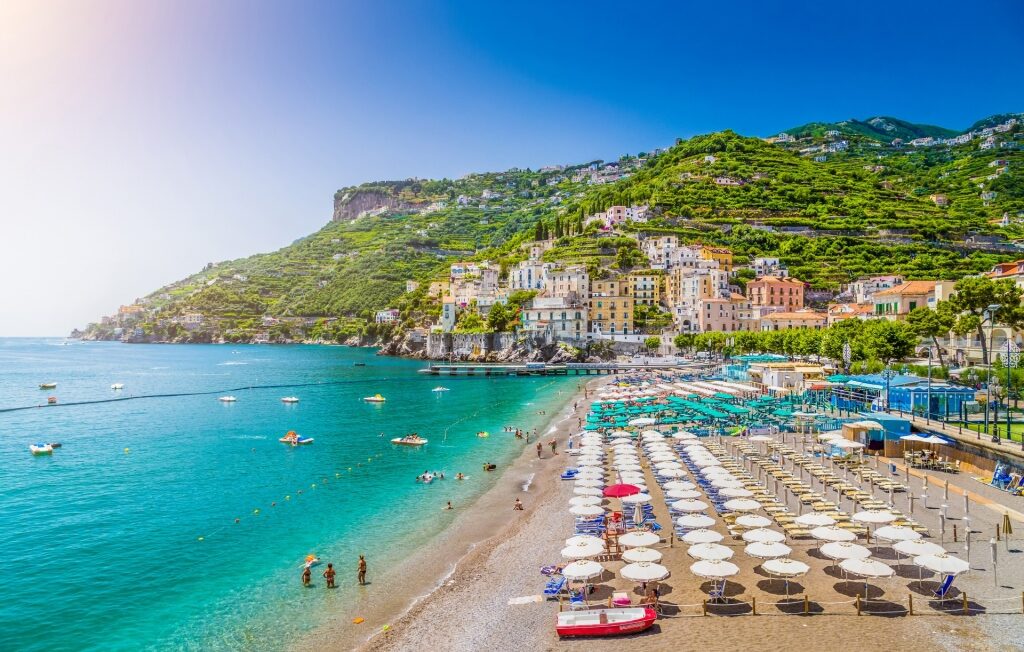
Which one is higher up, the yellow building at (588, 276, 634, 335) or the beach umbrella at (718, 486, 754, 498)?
the yellow building at (588, 276, 634, 335)

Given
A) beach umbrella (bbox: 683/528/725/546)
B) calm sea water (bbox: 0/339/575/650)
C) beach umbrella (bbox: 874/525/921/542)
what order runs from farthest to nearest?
calm sea water (bbox: 0/339/575/650) → beach umbrella (bbox: 683/528/725/546) → beach umbrella (bbox: 874/525/921/542)

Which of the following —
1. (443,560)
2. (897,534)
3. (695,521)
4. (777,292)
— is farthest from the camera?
(777,292)

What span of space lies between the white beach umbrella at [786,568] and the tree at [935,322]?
36.0 metres

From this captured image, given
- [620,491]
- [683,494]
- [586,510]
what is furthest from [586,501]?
[683,494]

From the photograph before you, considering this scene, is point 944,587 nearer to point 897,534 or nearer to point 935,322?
point 897,534

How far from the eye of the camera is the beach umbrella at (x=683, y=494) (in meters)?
21.6

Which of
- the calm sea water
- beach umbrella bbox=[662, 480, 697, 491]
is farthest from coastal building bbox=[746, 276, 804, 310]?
beach umbrella bbox=[662, 480, 697, 491]

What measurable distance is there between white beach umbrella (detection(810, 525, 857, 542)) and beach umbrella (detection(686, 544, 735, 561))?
292 cm

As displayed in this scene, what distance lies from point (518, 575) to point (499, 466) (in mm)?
16125

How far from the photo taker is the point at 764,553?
51.3 ft

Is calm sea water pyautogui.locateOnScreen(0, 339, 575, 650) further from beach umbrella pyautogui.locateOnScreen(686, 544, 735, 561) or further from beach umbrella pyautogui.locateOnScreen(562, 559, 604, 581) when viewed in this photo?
beach umbrella pyautogui.locateOnScreen(686, 544, 735, 561)

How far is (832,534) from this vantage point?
16.8 m

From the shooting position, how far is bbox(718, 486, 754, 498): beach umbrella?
2155 centimetres

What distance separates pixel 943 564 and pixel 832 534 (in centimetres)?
273
